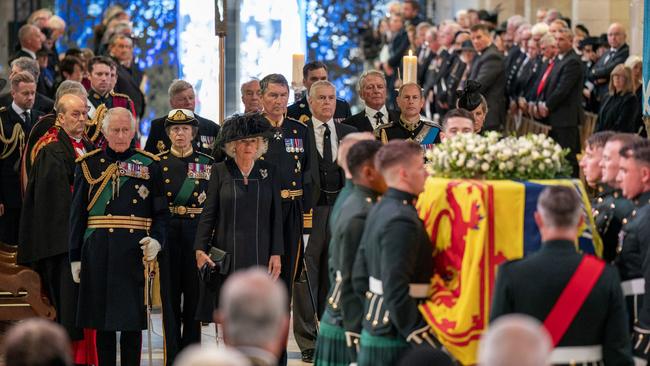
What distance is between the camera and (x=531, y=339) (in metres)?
A: 4.46

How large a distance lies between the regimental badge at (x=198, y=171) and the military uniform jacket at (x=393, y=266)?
2.78 m

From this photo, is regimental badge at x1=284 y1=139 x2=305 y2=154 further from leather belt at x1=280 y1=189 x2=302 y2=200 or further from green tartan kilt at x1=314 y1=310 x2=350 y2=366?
green tartan kilt at x1=314 y1=310 x2=350 y2=366

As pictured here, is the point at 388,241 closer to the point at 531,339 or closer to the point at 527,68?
the point at 531,339

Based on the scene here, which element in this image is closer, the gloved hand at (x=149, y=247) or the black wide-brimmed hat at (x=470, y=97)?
the gloved hand at (x=149, y=247)

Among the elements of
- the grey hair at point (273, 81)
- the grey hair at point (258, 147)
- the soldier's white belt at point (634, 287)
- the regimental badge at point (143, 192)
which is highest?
the grey hair at point (273, 81)

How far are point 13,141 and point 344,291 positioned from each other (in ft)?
17.2

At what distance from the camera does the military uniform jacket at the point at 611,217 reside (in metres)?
6.95

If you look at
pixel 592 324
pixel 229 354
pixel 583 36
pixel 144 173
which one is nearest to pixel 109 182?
pixel 144 173

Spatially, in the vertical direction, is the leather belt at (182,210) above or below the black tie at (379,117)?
below

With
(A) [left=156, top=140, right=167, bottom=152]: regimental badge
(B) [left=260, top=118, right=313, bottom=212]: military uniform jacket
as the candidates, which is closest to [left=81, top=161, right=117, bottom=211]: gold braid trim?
(B) [left=260, top=118, right=313, bottom=212]: military uniform jacket

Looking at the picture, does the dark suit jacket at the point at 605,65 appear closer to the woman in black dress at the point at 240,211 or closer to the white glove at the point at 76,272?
the woman in black dress at the point at 240,211

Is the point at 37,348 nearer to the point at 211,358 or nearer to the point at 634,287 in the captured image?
the point at 211,358

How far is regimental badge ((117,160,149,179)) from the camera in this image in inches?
346

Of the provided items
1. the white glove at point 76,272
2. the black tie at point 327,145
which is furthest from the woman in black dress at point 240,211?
the black tie at point 327,145
